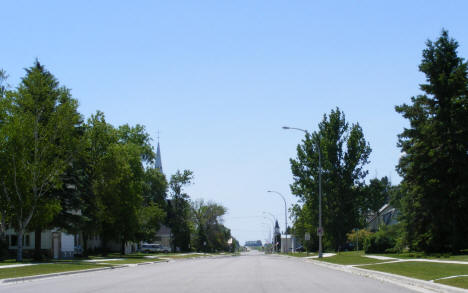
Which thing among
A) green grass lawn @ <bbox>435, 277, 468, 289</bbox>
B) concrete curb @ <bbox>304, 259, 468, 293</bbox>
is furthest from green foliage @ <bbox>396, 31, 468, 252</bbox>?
green grass lawn @ <bbox>435, 277, 468, 289</bbox>

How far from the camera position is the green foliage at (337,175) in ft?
211

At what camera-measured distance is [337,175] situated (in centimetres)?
6481

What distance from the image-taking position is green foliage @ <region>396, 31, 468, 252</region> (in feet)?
126

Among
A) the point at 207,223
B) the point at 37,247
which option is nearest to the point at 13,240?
the point at 37,247

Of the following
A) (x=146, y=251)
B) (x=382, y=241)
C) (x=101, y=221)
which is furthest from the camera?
(x=146, y=251)

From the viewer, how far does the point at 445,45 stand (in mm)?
39938

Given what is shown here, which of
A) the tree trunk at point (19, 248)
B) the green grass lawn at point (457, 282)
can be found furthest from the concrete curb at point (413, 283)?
the tree trunk at point (19, 248)

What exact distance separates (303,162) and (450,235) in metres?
29.7

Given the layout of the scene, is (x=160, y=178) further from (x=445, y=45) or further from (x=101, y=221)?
(x=445, y=45)

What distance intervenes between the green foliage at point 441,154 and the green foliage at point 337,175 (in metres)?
23.2

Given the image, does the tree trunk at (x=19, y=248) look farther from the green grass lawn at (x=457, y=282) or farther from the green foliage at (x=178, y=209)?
the green foliage at (x=178, y=209)

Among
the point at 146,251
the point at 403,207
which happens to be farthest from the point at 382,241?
the point at 146,251

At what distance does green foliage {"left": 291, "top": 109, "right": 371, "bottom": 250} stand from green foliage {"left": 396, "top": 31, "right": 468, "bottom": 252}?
23.2 m

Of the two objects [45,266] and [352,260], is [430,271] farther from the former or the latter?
[45,266]
